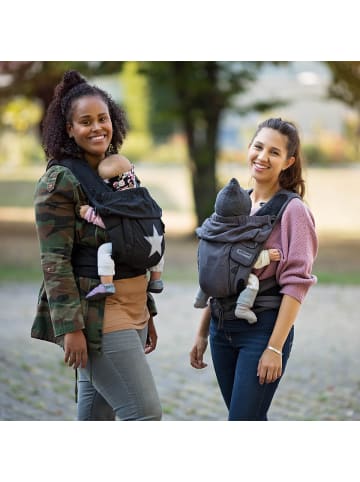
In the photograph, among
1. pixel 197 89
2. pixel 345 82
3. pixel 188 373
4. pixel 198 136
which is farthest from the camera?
pixel 198 136

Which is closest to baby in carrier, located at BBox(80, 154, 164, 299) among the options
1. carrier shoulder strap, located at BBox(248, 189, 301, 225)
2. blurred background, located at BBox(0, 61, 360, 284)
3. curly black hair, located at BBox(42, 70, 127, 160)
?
curly black hair, located at BBox(42, 70, 127, 160)

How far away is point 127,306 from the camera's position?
2.67 m

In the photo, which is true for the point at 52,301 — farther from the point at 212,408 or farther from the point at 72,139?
the point at 212,408

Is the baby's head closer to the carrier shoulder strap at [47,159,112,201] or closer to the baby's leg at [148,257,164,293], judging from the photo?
the carrier shoulder strap at [47,159,112,201]

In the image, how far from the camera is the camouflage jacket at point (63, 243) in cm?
253

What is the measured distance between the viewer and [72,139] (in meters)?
2.68

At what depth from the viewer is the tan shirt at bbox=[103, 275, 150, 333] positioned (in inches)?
103

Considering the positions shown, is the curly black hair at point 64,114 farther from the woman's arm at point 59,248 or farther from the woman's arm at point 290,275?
the woman's arm at point 290,275

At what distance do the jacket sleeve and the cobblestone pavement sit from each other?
8.78 feet

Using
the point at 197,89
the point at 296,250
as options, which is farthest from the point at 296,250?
the point at 197,89

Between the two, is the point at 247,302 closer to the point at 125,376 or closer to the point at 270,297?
the point at 270,297

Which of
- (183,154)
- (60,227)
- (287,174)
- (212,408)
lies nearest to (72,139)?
(60,227)

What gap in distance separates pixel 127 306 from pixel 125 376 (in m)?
0.26

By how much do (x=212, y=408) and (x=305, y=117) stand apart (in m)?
13.9
